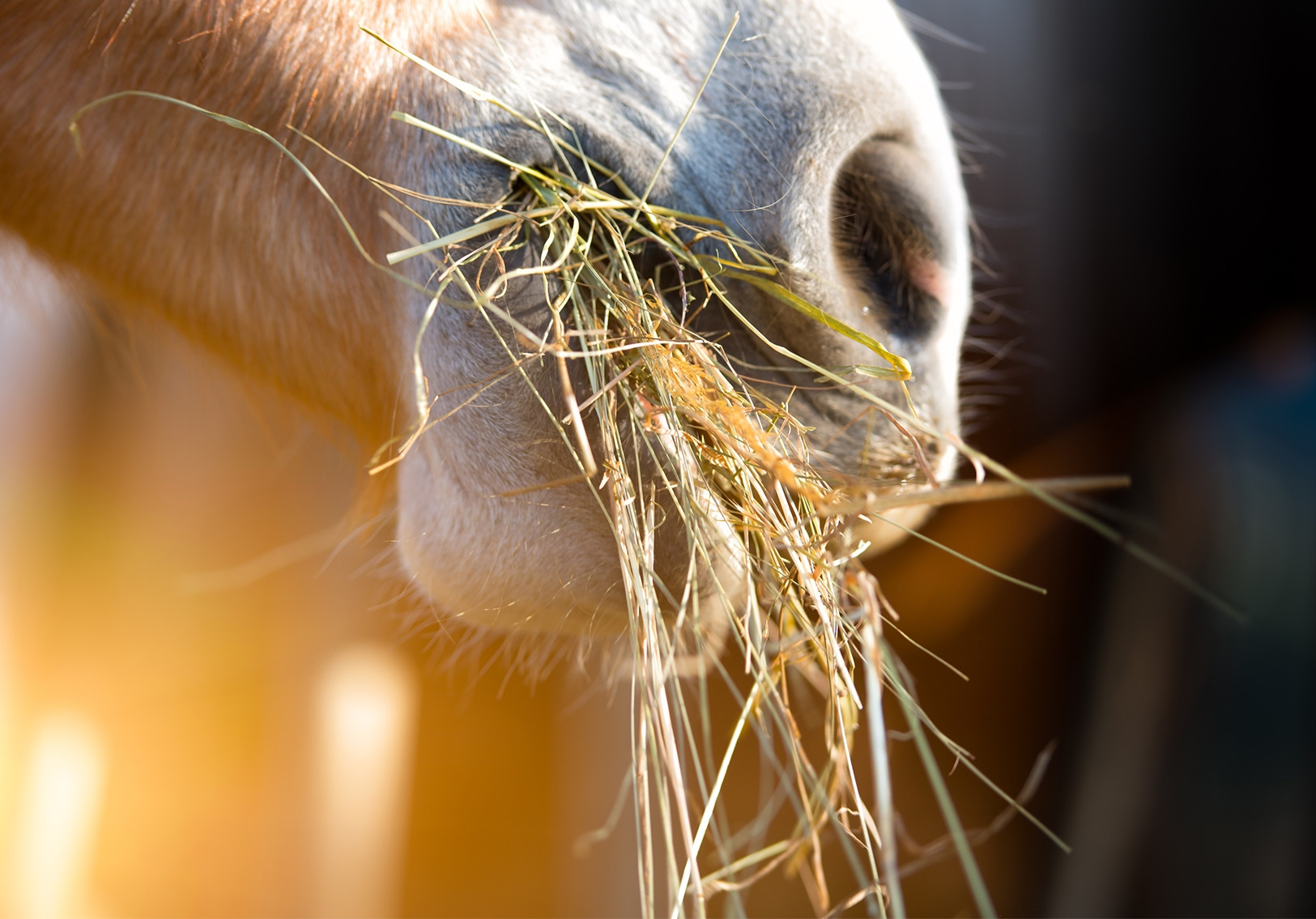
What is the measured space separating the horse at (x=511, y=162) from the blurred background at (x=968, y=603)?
180mm

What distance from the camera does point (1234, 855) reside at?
36.2 inches

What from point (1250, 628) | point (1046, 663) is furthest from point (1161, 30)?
point (1046, 663)

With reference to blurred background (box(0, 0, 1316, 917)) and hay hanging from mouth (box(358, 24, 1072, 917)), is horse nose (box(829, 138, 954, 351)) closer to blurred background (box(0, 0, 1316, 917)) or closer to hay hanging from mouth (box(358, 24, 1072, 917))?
hay hanging from mouth (box(358, 24, 1072, 917))

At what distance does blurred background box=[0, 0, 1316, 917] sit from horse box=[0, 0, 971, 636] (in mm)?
180

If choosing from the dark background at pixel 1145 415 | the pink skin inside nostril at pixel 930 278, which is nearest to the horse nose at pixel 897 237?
the pink skin inside nostril at pixel 930 278

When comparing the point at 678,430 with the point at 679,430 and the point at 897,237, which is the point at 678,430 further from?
the point at 897,237

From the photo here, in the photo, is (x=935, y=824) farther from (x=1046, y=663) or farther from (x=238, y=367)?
(x=238, y=367)

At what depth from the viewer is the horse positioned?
42 centimetres

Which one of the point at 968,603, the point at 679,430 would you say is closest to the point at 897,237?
the point at 679,430

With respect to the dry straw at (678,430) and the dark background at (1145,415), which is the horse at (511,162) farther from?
the dark background at (1145,415)

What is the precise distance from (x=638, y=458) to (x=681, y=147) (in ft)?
0.57

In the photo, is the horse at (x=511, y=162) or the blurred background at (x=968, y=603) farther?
the blurred background at (x=968, y=603)

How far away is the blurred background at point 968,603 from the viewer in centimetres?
90

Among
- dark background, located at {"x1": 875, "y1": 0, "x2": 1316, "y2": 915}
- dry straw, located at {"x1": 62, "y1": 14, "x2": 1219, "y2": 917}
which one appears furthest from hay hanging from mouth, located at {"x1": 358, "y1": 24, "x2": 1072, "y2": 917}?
dark background, located at {"x1": 875, "y1": 0, "x2": 1316, "y2": 915}
